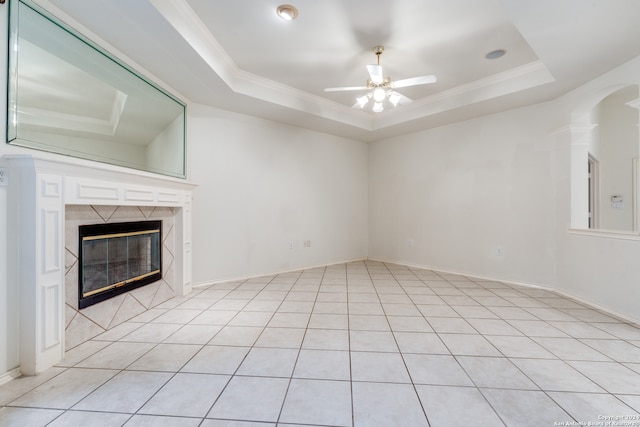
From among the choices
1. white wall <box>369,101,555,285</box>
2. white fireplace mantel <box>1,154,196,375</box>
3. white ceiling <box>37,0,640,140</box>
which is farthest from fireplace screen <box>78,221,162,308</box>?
white wall <box>369,101,555,285</box>

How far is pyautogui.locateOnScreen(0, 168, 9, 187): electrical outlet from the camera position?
5.35 feet

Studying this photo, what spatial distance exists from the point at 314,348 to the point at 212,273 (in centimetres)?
232

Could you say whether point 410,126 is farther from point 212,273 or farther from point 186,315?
point 186,315

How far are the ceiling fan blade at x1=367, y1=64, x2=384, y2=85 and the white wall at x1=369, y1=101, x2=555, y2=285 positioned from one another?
7.75ft

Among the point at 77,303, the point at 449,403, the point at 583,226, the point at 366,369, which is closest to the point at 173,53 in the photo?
the point at 77,303

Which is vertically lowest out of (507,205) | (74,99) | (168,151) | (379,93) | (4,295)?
(4,295)

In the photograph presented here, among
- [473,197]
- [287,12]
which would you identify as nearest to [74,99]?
[287,12]

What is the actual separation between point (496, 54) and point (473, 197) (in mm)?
2055

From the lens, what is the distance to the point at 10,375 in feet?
5.46

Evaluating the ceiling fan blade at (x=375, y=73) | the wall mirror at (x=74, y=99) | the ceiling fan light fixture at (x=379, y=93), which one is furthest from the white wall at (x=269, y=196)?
the ceiling fan blade at (x=375, y=73)

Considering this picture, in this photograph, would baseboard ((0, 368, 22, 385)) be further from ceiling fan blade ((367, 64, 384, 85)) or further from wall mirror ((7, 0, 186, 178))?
ceiling fan blade ((367, 64, 384, 85))

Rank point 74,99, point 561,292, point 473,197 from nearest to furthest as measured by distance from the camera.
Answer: point 74,99 < point 561,292 < point 473,197

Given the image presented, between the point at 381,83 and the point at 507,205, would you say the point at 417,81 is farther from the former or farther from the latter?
the point at 507,205

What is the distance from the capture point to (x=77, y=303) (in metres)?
2.11
